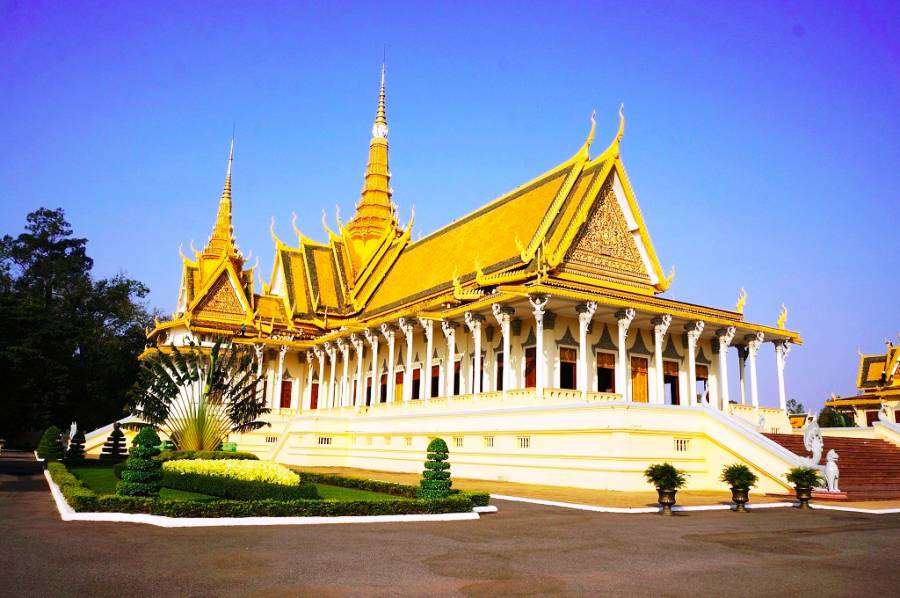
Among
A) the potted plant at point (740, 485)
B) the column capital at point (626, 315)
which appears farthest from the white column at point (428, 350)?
the potted plant at point (740, 485)

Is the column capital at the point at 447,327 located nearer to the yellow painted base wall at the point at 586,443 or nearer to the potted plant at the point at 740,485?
the yellow painted base wall at the point at 586,443

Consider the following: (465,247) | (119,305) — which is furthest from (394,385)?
Result: (119,305)

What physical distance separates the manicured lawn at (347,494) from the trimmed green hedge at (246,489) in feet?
4.13

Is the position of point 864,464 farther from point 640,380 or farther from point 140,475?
point 140,475

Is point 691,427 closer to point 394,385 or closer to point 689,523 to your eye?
point 689,523

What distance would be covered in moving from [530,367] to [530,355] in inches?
16.2

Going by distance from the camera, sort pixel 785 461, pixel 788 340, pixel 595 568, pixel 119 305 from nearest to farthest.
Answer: pixel 595 568
pixel 785 461
pixel 788 340
pixel 119 305

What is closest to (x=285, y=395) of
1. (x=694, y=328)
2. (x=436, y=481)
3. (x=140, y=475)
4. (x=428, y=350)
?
(x=428, y=350)

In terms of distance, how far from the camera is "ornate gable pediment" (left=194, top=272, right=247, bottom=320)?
3994cm

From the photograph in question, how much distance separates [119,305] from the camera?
176 ft

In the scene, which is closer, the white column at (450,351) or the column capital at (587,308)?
the column capital at (587,308)

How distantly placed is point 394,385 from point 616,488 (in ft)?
47.2

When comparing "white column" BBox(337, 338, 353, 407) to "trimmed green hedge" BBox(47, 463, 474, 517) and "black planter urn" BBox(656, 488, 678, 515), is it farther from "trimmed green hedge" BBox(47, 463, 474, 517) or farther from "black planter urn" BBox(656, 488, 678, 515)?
"black planter urn" BBox(656, 488, 678, 515)

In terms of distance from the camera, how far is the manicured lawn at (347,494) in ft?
45.0
